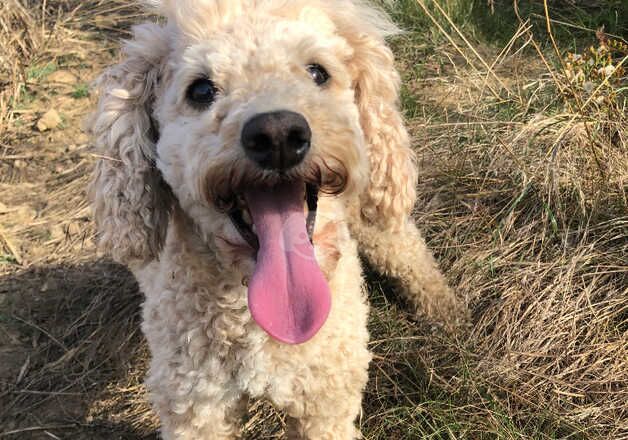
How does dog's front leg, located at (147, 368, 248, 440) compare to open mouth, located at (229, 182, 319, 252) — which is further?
dog's front leg, located at (147, 368, 248, 440)

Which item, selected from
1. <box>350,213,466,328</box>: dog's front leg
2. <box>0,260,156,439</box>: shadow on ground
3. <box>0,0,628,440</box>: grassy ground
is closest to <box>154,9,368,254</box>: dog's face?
<box>0,0,628,440</box>: grassy ground

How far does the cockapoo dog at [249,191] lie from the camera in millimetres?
1627

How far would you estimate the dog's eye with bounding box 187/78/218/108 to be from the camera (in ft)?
5.90

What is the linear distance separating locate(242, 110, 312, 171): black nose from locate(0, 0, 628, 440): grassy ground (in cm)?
121

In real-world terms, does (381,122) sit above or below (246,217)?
above

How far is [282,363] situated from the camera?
1.92m

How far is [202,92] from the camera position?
71.2 inches

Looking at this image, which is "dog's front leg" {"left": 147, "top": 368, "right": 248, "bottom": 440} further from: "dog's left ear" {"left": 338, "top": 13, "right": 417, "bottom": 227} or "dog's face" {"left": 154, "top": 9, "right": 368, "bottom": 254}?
"dog's left ear" {"left": 338, "top": 13, "right": 417, "bottom": 227}

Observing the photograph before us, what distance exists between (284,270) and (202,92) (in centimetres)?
63

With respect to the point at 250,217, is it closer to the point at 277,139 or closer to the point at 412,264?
the point at 277,139

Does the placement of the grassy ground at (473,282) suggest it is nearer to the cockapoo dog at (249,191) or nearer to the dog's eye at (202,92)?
the cockapoo dog at (249,191)

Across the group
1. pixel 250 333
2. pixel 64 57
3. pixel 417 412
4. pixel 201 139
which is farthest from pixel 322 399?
pixel 64 57

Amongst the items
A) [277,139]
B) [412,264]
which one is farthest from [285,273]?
[412,264]

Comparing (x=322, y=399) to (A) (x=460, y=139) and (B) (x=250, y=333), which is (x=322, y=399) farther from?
(A) (x=460, y=139)
